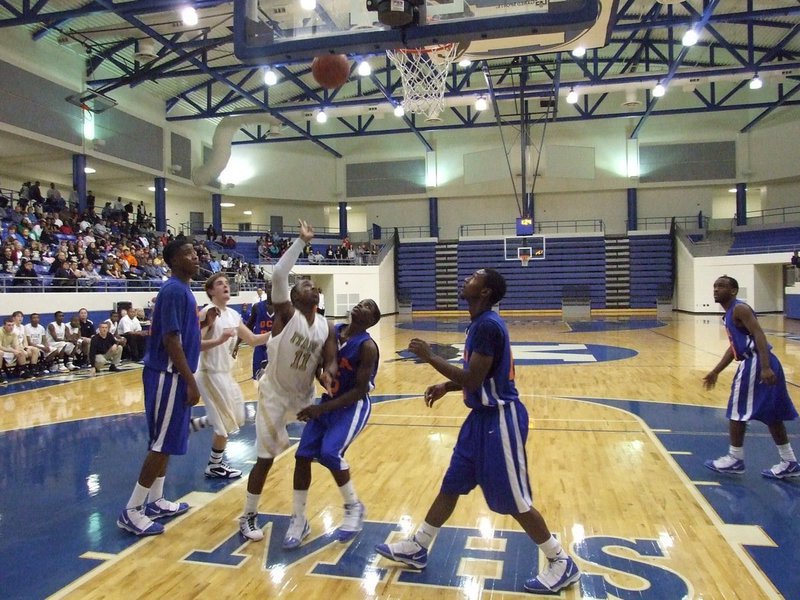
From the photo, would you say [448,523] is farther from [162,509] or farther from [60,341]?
[60,341]

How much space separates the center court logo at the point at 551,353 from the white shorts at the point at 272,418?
7.97m

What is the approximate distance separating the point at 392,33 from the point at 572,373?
6899mm

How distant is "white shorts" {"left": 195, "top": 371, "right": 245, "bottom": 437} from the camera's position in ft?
15.2

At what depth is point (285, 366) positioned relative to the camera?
352 centimetres

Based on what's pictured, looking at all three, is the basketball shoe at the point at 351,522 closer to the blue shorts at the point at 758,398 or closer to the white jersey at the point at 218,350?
the white jersey at the point at 218,350

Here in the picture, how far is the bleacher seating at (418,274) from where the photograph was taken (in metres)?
30.1

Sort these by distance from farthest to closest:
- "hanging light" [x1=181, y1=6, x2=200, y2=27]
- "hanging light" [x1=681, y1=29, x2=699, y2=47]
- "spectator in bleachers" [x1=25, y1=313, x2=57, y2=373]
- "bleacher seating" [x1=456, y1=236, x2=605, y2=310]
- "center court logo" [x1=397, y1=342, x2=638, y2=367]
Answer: "bleacher seating" [x1=456, y1=236, x2=605, y2=310]
"hanging light" [x1=681, y1=29, x2=699, y2=47]
"hanging light" [x1=181, y1=6, x2=200, y2=27]
"center court logo" [x1=397, y1=342, x2=638, y2=367]
"spectator in bleachers" [x1=25, y1=313, x2=57, y2=373]

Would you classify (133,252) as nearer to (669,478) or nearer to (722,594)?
(669,478)

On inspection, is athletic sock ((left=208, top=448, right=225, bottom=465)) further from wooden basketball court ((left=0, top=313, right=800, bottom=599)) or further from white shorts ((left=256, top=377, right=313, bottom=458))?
white shorts ((left=256, top=377, right=313, bottom=458))

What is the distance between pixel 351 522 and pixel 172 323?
1.59m

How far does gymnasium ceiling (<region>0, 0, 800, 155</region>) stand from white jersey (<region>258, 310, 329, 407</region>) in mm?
10818

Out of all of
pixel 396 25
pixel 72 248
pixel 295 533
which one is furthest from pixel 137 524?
pixel 72 248

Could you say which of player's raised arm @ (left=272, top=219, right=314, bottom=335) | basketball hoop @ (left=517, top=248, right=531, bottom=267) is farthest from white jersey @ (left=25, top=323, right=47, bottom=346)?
basketball hoop @ (left=517, top=248, right=531, bottom=267)

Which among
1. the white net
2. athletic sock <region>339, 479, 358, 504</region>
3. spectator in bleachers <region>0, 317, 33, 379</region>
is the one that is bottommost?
athletic sock <region>339, 479, 358, 504</region>
